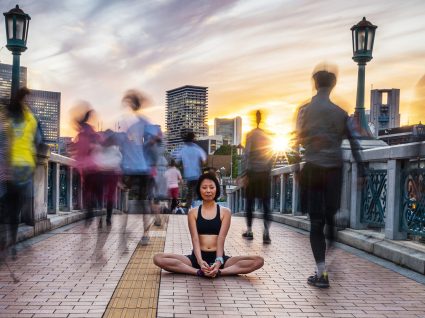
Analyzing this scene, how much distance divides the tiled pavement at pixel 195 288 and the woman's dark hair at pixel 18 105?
1716 mm

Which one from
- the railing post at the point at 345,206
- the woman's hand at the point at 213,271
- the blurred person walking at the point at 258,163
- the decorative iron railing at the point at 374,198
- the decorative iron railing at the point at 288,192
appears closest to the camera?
the woman's hand at the point at 213,271

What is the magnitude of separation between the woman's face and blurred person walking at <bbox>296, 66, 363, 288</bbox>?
100cm

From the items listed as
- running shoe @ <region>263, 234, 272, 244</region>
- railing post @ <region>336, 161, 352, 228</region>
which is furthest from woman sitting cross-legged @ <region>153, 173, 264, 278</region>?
railing post @ <region>336, 161, 352, 228</region>

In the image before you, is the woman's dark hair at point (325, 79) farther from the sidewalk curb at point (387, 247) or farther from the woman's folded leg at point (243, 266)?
the sidewalk curb at point (387, 247)

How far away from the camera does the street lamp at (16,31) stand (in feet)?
42.3

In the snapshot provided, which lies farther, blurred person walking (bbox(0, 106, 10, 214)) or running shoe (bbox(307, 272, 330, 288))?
blurred person walking (bbox(0, 106, 10, 214))

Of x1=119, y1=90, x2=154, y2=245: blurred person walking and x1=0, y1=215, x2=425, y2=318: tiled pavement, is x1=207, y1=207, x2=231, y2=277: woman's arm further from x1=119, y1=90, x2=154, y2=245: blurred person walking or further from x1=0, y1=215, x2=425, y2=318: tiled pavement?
x1=119, y1=90, x2=154, y2=245: blurred person walking

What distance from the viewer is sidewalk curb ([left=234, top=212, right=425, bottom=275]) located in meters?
6.38

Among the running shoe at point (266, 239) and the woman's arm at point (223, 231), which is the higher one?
the woman's arm at point (223, 231)

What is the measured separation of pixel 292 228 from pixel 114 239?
4.29 metres

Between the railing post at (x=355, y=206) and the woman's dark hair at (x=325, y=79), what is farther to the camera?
the railing post at (x=355, y=206)

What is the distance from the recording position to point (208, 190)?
604 cm

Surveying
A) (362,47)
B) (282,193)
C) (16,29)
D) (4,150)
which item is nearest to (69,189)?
(16,29)

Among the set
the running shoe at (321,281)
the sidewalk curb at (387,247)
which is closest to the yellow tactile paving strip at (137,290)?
the running shoe at (321,281)
